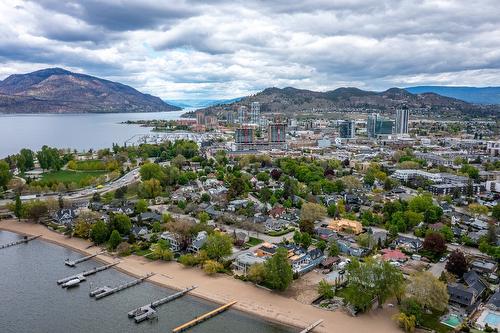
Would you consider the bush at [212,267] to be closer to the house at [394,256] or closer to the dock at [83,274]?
the dock at [83,274]

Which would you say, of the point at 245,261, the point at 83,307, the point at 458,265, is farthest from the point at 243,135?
the point at 83,307

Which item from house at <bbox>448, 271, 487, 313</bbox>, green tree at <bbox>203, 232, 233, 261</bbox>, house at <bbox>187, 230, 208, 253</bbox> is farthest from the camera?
house at <bbox>187, 230, 208, 253</bbox>

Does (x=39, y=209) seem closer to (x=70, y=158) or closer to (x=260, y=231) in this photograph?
(x=260, y=231)

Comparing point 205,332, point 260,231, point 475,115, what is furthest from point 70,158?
point 475,115

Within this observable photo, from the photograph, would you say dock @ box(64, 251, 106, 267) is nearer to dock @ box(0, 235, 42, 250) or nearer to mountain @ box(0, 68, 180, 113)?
dock @ box(0, 235, 42, 250)

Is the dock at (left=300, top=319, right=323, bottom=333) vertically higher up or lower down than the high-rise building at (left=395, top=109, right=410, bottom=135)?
lower down

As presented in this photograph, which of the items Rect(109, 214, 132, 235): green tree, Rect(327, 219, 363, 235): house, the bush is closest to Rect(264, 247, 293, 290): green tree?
the bush

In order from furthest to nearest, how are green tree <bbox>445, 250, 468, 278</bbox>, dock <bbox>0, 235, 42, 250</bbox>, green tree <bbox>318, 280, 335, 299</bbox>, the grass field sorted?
the grass field
dock <bbox>0, 235, 42, 250</bbox>
green tree <bbox>445, 250, 468, 278</bbox>
green tree <bbox>318, 280, 335, 299</bbox>
